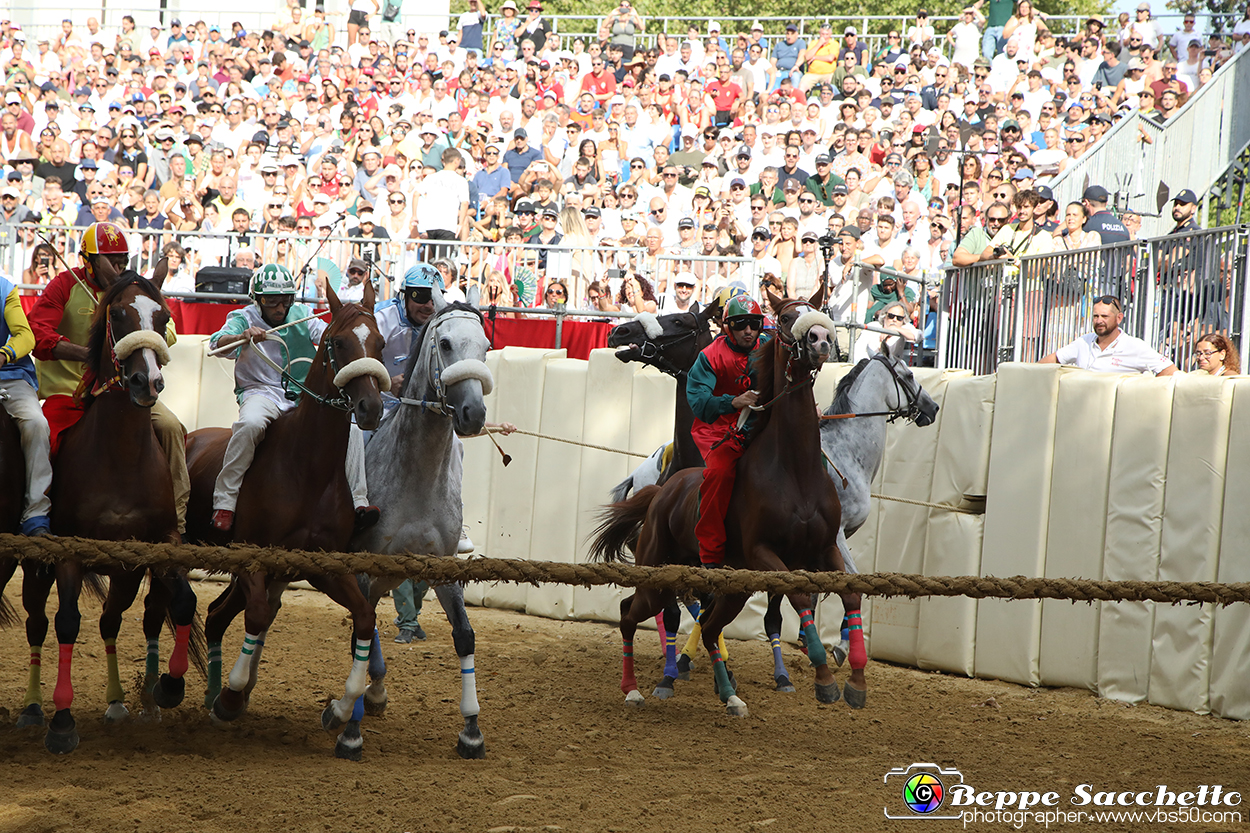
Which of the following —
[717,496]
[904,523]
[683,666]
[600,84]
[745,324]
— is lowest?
[683,666]

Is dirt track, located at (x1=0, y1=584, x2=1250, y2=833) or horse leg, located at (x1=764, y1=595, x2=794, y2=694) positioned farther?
horse leg, located at (x1=764, y1=595, x2=794, y2=694)

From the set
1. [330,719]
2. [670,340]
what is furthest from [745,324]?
[330,719]

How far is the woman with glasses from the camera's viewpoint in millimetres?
8078

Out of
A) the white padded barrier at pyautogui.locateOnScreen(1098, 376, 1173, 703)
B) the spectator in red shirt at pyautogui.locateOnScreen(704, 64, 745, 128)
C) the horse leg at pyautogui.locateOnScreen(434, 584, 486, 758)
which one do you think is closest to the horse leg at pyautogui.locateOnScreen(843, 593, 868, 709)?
the horse leg at pyautogui.locateOnScreen(434, 584, 486, 758)

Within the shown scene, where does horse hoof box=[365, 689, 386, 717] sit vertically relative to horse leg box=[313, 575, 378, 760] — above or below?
below

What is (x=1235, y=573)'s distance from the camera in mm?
7359

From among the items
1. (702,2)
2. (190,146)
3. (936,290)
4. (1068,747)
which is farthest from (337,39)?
(1068,747)

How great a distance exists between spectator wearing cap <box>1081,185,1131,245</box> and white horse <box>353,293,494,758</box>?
6705 millimetres

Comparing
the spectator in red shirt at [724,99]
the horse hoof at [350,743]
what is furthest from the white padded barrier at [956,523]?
the spectator in red shirt at [724,99]

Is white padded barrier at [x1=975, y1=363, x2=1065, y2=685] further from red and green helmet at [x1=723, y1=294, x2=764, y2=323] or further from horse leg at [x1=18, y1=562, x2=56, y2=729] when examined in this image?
horse leg at [x1=18, y1=562, x2=56, y2=729]

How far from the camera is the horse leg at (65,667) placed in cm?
576

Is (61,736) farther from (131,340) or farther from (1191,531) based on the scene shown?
(1191,531)

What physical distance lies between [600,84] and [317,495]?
16.1 metres

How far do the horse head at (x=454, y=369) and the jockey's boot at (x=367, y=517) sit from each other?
2.06 feet
